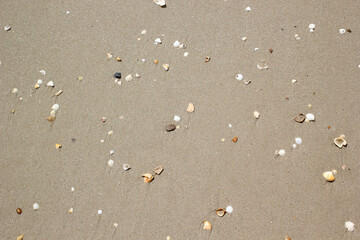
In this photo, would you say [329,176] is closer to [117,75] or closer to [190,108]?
[190,108]

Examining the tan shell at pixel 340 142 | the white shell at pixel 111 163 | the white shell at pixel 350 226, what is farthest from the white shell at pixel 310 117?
the white shell at pixel 111 163

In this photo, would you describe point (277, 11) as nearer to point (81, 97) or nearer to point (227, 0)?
point (227, 0)

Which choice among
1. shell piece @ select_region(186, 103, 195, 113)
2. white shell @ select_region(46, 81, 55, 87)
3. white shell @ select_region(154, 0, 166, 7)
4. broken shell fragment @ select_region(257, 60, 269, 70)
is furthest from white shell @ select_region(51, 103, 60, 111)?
broken shell fragment @ select_region(257, 60, 269, 70)

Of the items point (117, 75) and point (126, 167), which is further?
point (117, 75)

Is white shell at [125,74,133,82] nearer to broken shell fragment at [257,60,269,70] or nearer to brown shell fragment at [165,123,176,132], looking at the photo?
brown shell fragment at [165,123,176,132]

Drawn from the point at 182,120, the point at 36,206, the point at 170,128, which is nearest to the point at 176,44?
the point at 182,120

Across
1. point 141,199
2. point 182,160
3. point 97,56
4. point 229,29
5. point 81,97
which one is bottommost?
point 141,199

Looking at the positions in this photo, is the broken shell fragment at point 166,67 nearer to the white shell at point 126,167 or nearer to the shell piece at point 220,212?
the white shell at point 126,167

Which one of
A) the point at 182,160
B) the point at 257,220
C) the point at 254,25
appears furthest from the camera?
the point at 254,25

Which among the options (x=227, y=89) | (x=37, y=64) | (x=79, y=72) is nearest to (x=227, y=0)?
(x=227, y=89)
